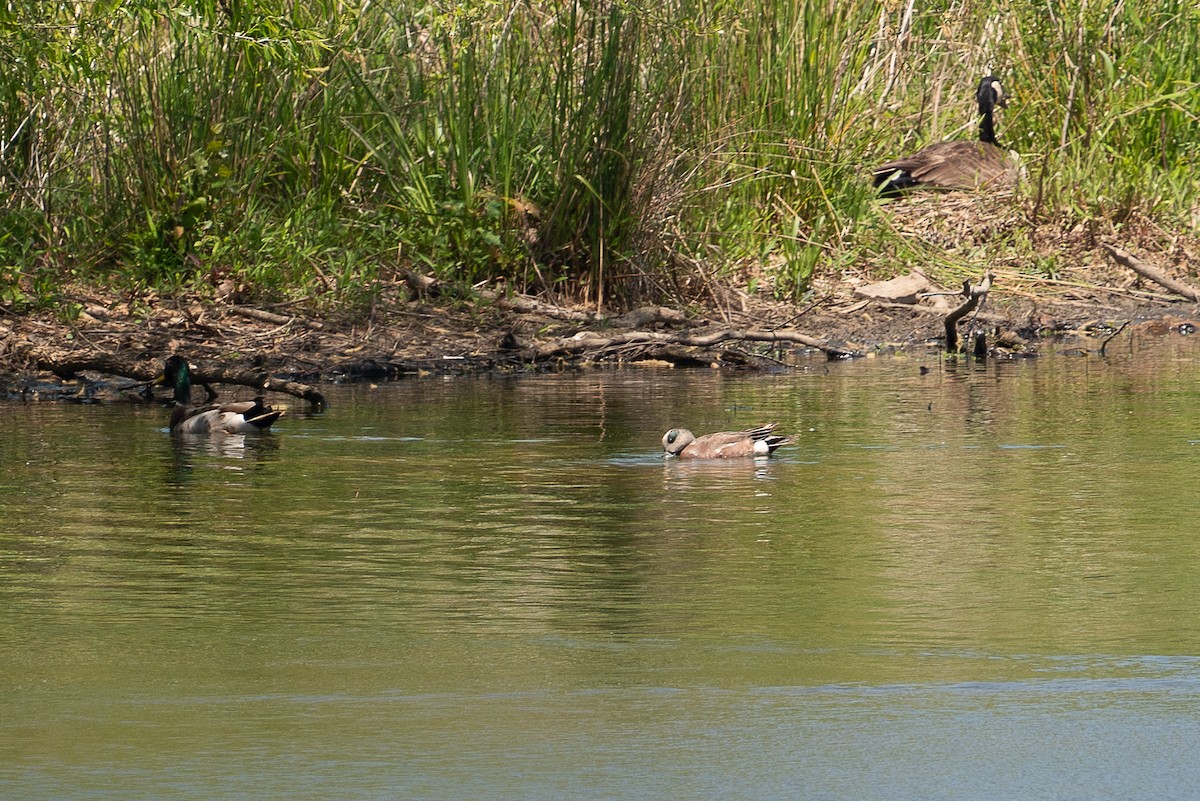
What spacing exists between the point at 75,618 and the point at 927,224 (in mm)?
13785

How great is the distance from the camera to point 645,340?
13.7 metres

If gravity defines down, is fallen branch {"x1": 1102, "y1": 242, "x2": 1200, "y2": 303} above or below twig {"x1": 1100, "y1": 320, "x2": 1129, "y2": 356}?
above

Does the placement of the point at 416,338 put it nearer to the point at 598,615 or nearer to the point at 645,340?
the point at 645,340

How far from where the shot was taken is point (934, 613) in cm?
554

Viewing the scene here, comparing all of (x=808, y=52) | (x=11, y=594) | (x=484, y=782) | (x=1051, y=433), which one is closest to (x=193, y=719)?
(x=484, y=782)

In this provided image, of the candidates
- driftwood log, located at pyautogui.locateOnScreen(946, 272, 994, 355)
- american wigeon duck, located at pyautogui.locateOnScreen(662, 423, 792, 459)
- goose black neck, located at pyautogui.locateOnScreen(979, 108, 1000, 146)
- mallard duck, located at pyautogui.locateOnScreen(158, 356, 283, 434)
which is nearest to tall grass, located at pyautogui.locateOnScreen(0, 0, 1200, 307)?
driftwood log, located at pyautogui.locateOnScreen(946, 272, 994, 355)

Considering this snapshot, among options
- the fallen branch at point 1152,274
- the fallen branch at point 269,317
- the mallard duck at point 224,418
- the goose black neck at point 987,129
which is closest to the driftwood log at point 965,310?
the fallen branch at point 1152,274

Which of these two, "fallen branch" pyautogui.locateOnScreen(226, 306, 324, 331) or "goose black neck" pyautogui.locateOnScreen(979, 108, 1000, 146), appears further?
"goose black neck" pyautogui.locateOnScreen(979, 108, 1000, 146)

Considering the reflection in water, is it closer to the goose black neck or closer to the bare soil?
the bare soil

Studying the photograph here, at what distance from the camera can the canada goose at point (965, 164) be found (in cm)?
1889

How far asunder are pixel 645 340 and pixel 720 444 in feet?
15.7

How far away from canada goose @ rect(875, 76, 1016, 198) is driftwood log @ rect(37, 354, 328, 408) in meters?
8.54

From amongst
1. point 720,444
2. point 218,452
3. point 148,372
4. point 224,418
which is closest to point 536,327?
point 148,372

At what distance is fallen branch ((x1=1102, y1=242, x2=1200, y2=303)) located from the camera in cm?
1712
